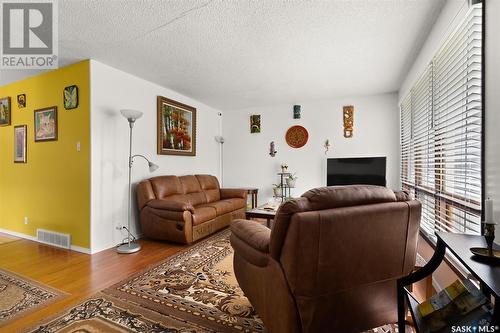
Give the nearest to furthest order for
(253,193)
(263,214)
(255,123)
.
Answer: (263,214) → (253,193) → (255,123)


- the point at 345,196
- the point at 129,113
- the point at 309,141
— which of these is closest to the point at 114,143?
the point at 129,113

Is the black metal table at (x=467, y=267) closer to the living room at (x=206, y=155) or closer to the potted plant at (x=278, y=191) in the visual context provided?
the living room at (x=206, y=155)

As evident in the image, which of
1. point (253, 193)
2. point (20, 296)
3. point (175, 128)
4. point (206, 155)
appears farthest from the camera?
point (206, 155)

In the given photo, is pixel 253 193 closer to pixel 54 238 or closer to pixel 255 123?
pixel 255 123

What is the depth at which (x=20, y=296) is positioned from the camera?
2.01 m

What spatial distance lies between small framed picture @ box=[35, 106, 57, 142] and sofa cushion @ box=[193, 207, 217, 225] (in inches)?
86.8

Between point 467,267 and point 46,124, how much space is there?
4560 millimetres

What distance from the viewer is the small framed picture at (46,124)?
3287mm

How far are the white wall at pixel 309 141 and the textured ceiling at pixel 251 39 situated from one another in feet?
2.73

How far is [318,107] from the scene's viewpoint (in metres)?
5.00

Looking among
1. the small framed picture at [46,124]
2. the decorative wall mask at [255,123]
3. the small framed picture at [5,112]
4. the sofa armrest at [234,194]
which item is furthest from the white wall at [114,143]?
the decorative wall mask at [255,123]

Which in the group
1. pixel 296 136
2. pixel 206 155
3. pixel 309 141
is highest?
pixel 296 136

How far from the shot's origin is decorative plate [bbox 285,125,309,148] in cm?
509

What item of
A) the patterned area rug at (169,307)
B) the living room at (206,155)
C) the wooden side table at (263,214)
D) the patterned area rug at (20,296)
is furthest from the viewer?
the wooden side table at (263,214)
